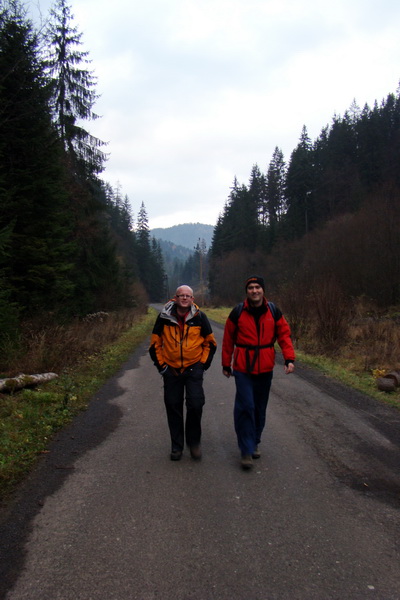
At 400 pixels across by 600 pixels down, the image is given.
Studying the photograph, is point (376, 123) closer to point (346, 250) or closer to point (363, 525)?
point (346, 250)

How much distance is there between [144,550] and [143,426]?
9.30ft

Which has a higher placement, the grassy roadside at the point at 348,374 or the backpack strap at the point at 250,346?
the backpack strap at the point at 250,346

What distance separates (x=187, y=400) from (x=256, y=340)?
1.07 metres

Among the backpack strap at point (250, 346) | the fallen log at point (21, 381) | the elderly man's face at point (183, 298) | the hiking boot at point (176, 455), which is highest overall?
the elderly man's face at point (183, 298)

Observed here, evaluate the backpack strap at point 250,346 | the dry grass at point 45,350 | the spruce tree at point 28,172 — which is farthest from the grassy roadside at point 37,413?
the spruce tree at point 28,172

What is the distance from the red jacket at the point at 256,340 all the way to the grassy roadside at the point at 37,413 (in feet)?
8.29

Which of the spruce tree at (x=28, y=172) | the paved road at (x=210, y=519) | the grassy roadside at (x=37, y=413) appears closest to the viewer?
the paved road at (x=210, y=519)

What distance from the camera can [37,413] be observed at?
5.59 m

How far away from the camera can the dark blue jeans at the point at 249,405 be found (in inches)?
162

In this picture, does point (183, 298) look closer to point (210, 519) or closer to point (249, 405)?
point (249, 405)

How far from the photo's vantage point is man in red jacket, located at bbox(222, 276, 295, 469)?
13.5 ft

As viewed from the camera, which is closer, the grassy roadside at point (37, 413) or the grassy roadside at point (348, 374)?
the grassy roadside at point (37, 413)

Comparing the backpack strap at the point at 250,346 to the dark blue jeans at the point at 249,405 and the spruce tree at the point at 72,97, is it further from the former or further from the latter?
the spruce tree at the point at 72,97

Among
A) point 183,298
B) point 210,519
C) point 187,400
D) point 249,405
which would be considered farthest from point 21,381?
point 210,519
